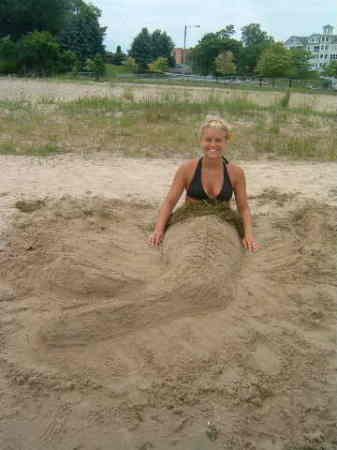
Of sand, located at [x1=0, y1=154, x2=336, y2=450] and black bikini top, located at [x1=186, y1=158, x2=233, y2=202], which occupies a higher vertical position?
black bikini top, located at [x1=186, y1=158, x2=233, y2=202]

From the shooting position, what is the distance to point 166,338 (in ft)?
6.64

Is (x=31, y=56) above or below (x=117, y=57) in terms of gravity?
below

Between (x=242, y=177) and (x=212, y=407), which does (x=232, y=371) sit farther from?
(x=242, y=177)

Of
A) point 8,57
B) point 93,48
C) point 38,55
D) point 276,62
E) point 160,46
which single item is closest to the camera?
point 276,62

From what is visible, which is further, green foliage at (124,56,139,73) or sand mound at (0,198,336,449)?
green foliage at (124,56,139,73)

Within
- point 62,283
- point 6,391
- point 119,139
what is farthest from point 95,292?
point 119,139

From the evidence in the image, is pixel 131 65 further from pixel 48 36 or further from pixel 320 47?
pixel 320 47

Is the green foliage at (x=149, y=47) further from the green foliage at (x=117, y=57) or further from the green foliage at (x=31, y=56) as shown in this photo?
the green foliage at (x=31, y=56)

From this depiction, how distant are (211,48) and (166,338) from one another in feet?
162

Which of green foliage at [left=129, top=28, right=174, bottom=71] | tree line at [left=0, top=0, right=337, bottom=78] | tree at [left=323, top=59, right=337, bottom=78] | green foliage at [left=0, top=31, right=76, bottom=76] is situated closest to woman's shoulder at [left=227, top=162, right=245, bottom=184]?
tree line at [left=0, top=0, right=337, bottom=78]

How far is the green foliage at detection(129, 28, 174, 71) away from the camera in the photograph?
51156 mm

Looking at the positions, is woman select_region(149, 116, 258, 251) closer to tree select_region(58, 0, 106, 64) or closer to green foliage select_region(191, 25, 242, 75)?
tree select_region(58, 0, 106, 64)

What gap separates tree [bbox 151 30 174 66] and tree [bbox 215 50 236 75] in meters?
13.0

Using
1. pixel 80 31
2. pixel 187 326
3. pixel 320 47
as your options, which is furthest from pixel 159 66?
pixel 187 326
